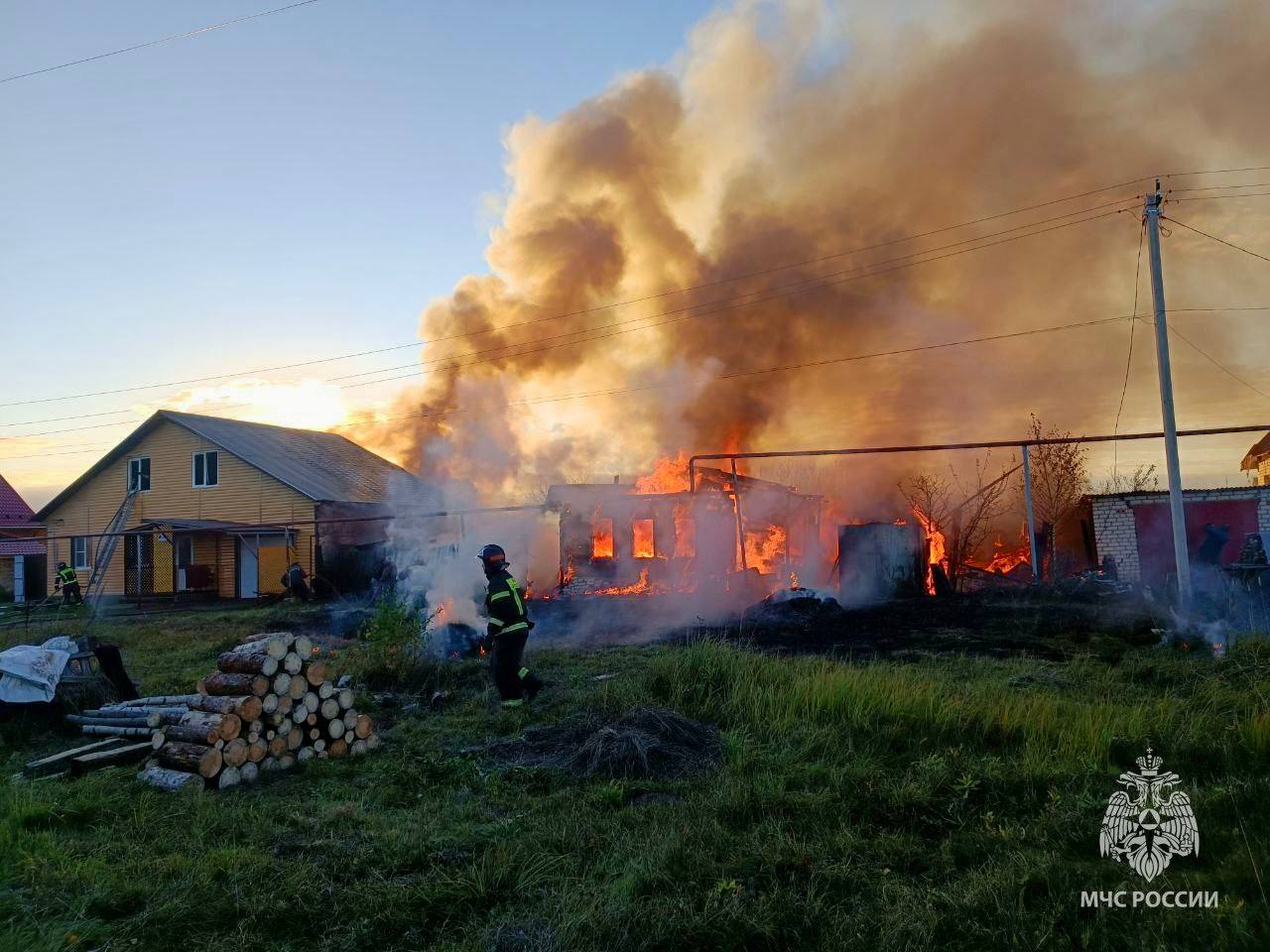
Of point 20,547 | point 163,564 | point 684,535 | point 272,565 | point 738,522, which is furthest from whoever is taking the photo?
point 20,547

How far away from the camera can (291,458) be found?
29.7 metres

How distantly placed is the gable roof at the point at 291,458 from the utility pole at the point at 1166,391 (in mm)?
23904

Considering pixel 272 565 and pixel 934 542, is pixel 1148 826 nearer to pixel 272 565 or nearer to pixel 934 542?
pixel 934 542

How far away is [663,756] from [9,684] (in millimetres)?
6846

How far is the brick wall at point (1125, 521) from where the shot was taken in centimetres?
1786

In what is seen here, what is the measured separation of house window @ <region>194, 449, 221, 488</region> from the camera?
90.9 ft

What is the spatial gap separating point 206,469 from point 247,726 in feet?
81.9

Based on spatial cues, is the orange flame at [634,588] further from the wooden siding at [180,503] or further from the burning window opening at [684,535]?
the wooden siding at [180,503]

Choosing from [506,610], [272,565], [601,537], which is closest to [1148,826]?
[506,610]

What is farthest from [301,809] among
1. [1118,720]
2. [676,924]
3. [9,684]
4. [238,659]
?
[1118,720]

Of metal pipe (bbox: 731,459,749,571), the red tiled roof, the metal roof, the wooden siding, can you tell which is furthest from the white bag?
A: the red tiled roof

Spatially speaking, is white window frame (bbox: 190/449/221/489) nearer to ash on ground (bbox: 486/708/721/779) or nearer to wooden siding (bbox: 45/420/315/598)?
wooden siding (bbox: 45/420/315/598)

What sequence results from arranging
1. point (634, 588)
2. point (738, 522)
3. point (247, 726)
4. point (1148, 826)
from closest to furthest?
point (1148, 826) < point (247, 726) < point (738, 522) < point (634, 588)

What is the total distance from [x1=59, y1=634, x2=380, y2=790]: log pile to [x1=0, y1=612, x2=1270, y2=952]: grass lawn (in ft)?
0.94
